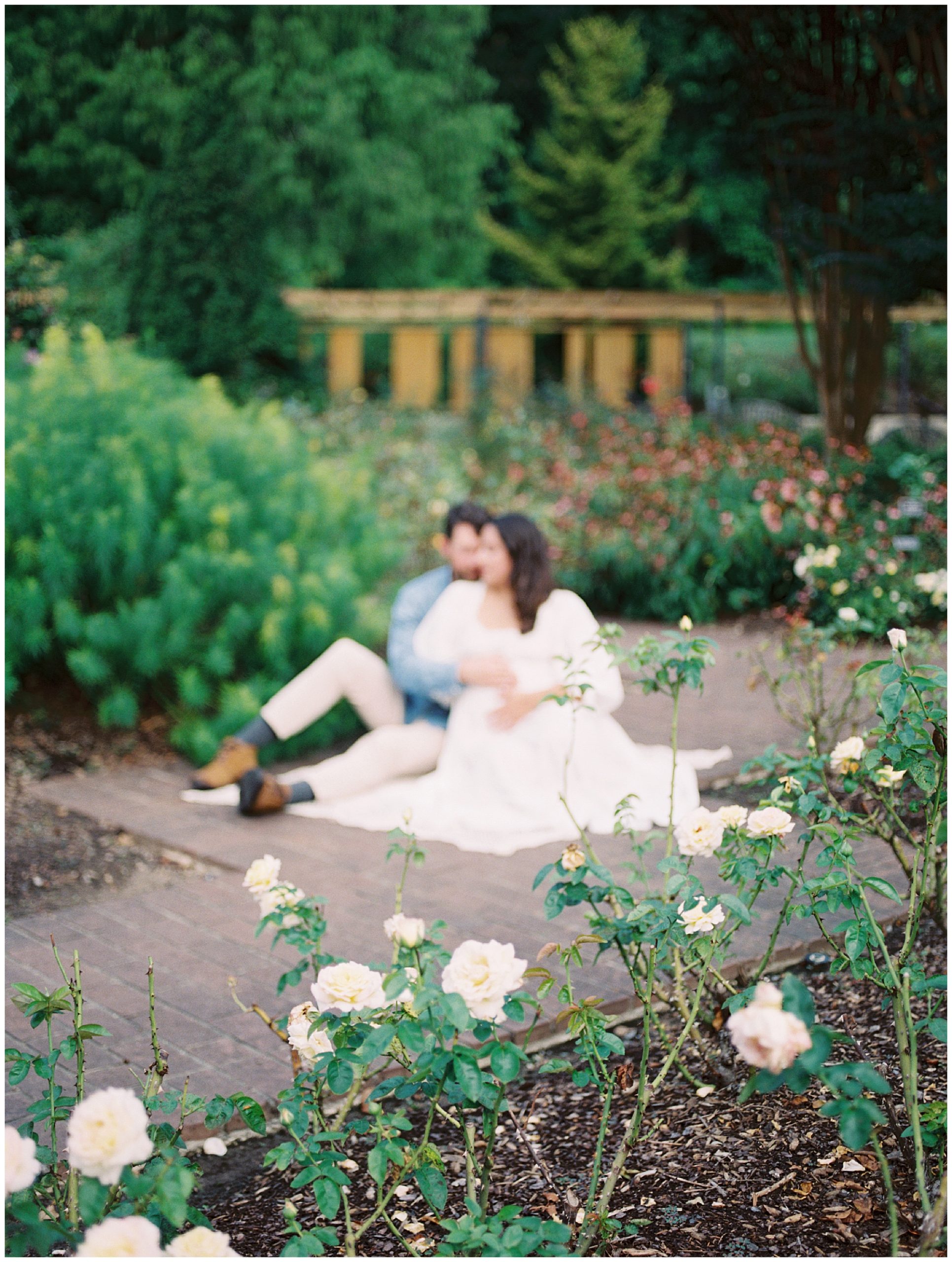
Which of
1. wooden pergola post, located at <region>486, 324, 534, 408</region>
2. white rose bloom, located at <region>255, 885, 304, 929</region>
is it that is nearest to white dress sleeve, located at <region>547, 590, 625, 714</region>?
white rose bloom, located at <region>255, 885, 304, 929</region>

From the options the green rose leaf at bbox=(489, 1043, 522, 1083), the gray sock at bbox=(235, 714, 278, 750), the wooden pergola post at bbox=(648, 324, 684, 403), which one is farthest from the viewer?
the wooden pergola post at bbox=(648, 324, 684, 403)

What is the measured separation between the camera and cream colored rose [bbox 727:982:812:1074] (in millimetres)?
1355

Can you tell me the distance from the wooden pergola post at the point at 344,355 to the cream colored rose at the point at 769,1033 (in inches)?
774

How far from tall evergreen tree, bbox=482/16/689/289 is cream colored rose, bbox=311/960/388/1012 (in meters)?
28.4

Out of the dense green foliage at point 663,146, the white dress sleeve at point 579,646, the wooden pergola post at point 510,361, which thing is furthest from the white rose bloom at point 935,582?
the dense green foliage at point 663,146

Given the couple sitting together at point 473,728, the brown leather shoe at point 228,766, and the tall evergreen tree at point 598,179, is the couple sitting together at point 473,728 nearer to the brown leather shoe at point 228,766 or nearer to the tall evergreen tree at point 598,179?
the brown leather shoe at point 228,766

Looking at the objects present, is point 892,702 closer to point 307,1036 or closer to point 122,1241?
point 307,1036

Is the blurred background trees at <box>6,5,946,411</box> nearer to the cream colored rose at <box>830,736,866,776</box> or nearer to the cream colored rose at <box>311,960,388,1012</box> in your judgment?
the cream colored rose at <box>830,736,866,776</box>

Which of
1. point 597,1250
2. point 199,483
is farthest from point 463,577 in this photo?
point 597,1250

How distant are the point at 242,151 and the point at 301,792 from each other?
14552 millimetres

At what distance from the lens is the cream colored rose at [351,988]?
1815 mm

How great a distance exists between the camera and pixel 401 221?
21938 mm

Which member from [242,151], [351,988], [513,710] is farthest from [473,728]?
[242,151]

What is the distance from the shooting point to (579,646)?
484 centimetres
